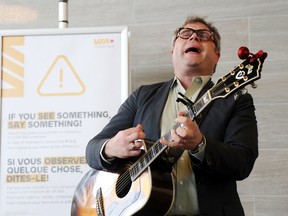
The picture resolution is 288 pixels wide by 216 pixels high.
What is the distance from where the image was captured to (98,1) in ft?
9.30

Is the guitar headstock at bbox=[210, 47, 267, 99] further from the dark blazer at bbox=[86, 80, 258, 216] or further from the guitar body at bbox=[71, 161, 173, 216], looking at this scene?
the guitar body at bbox=[71, 161, 173, 216]

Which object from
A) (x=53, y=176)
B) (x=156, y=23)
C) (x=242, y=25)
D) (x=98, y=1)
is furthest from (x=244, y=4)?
(x=53, y=176)

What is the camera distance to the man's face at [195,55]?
181 centimetres

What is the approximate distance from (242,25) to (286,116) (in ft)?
1.61

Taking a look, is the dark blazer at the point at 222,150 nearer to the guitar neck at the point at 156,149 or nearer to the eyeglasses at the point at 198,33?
the guitar neck at the point at 156,149

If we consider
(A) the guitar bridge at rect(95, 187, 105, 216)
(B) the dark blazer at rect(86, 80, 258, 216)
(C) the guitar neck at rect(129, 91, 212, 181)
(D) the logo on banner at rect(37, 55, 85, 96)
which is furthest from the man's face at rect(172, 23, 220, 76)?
(D) the logo on banner at rect(37, 55, 85, 96)

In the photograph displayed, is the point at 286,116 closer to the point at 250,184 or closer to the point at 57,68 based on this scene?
the point at 250,184

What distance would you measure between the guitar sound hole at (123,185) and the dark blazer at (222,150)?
4 centimetres

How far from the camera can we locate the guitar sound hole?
169 centimetres

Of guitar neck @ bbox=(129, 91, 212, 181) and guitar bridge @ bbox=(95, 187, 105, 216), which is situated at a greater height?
guitar neck @ bbox=(129, 91, 212, 181)

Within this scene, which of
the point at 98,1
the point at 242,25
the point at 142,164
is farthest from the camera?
the point at 98,1

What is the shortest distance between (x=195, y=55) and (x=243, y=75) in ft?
1.63

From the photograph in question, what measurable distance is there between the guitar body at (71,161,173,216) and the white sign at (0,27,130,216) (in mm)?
500

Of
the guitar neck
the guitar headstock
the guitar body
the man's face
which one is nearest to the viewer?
the guitar headstock
